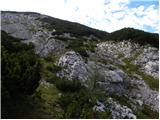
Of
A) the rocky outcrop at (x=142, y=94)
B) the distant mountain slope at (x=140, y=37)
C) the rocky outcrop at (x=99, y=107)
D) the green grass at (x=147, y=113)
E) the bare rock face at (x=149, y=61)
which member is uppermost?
the distant mountain slope at (x=140, y=37)

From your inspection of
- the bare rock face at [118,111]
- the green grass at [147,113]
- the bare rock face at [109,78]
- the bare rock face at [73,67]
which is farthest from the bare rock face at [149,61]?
the bare rock face at [118,111]

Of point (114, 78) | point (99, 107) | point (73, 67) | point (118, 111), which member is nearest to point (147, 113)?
point (118, 111)

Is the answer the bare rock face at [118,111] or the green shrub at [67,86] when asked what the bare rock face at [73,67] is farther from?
the bare rock face at [118,111]

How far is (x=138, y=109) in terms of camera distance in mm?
16922

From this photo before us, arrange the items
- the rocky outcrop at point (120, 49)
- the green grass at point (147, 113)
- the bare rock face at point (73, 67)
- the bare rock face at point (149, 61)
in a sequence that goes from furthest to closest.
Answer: the rocky outcrop at point (120, 49) < the bare rock face at point (149, 61) < the bare rock face at point (73, 67) < the green grass at point (147, 113)

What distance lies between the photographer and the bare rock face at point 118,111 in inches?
561

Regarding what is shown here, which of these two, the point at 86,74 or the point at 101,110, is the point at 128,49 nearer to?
the point at 86,74

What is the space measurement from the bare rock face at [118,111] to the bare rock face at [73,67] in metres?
3.30

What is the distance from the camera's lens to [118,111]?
47.9ft

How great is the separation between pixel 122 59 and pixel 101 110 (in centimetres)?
1652

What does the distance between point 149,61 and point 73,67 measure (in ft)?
32.8

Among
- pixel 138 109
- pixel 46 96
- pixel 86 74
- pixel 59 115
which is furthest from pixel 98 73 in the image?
pixel 59 115

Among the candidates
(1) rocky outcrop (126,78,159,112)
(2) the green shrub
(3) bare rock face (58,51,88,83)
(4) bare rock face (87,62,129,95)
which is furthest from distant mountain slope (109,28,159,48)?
(2) the green shrub

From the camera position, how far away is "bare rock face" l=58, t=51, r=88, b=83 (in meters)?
18.2
